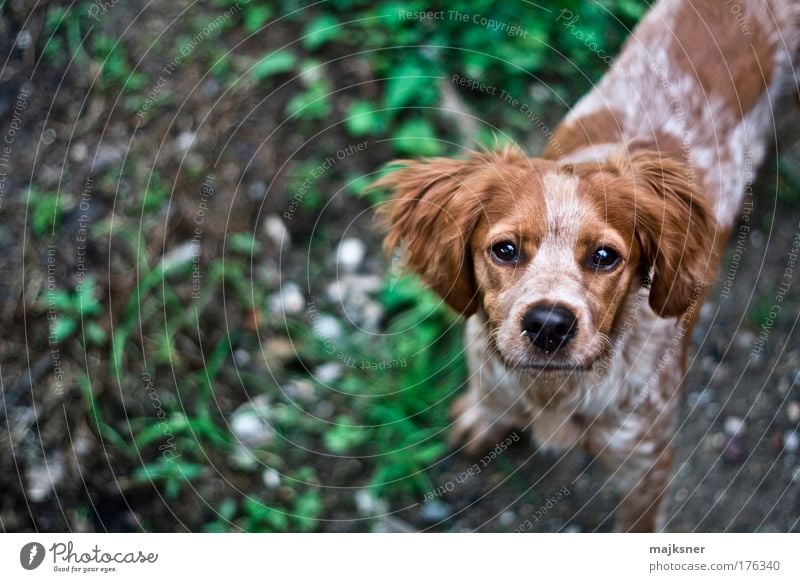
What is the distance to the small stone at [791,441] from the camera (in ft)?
13.1

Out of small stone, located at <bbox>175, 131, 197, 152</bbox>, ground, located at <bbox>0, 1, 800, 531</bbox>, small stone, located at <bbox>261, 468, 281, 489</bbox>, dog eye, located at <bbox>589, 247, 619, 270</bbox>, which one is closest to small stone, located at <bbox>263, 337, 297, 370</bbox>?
ground, located at <bbox>0, 1, 800, 531</bbox>

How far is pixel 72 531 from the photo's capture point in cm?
364

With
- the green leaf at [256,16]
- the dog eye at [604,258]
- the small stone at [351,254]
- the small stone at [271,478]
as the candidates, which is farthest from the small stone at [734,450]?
the green leaf at [256,16]

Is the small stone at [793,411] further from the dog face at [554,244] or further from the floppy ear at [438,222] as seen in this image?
the floppy ear at [438,222]

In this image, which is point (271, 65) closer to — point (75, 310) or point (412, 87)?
point (412, 87)

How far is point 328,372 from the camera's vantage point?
4.27 metres

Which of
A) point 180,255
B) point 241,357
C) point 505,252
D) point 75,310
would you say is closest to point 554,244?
point 505,252

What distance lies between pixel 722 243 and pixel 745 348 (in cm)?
76

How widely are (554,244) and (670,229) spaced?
568 mm

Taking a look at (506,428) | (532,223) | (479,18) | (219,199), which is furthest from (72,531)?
(479,18)

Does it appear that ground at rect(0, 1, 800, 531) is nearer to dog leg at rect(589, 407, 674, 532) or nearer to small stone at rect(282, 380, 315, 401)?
small stone at rect(282, 380, 315, 401)

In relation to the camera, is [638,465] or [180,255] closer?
[638,465]
